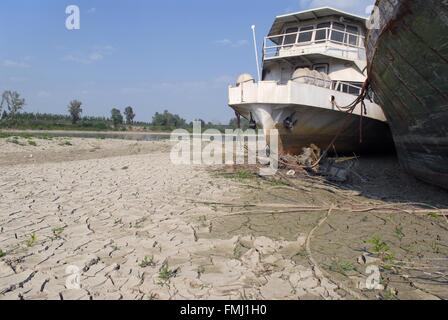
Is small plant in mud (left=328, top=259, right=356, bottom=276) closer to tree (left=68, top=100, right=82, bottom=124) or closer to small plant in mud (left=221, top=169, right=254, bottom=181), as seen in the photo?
small plant in mud (left=221, top=169, right=254, bottom=181)

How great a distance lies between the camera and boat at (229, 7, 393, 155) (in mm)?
8695

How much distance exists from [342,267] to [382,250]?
2.38ft

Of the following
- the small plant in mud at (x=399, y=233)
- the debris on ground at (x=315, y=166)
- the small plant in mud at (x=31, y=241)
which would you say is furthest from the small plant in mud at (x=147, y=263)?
the debris on ground at (x=315, y=166)

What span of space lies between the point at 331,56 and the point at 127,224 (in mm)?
8195

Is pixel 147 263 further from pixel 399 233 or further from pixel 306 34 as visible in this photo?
pixel 306 34

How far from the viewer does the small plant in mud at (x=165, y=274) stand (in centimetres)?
291

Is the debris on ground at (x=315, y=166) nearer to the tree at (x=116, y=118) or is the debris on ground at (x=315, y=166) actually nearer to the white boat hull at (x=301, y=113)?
the white boat hull at (x=301, y=113)

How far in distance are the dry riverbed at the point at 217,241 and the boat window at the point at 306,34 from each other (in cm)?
599

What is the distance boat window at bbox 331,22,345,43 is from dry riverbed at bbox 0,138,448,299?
5693mm

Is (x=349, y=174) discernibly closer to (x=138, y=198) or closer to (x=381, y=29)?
(x=381, y=29)

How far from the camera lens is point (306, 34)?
11242mm

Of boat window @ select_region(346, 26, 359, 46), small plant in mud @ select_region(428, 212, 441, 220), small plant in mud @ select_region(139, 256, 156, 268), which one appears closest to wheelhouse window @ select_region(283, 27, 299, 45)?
boat window @ select_region(346, 26, 359, 46)

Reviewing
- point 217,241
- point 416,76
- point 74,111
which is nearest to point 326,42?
point 416,76
